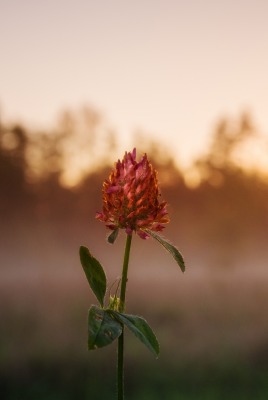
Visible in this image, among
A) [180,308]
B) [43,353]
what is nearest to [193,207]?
[180,308]

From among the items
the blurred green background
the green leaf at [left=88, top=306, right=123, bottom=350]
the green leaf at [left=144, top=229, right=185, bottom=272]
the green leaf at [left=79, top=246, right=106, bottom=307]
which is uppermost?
the blurred green background

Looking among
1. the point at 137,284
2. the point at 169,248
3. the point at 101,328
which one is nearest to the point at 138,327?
the point at 101,328

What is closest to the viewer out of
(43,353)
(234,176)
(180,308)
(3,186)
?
(43,353)

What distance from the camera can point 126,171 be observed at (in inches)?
64.4

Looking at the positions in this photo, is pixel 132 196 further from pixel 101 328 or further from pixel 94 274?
pixel 101 328

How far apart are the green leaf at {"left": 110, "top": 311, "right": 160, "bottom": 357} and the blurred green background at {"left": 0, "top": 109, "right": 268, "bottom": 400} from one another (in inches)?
18.9

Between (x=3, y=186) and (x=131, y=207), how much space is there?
167 ft

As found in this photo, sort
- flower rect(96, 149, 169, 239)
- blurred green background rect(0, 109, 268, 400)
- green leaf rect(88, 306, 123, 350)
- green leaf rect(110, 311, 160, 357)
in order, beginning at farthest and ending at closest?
1. blurred green background rect(0, 109, 268, 400)
2. flower rect(96, 149, 169, 239)
3. green leaf rect(110, 311, 160, 357)
4. green leaf rect(88, 306, 123, 350)

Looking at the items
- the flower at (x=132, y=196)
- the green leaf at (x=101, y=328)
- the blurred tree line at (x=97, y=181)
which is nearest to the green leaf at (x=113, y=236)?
the flower at (x=132, y=196)

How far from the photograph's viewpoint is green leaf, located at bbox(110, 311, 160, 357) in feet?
4.91

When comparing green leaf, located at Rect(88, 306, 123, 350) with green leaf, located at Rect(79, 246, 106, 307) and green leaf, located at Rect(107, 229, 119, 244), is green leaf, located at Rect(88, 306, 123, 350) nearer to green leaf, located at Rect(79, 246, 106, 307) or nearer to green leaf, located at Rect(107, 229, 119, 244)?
green leaf, located at Rect(79, 246, 106, 307)

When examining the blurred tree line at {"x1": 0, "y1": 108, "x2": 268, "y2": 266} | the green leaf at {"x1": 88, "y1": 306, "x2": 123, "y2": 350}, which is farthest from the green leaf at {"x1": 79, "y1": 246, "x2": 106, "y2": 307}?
the blurred tree line at {"x1": 0, "y1": 108, "x2": 268, "y2": 266}

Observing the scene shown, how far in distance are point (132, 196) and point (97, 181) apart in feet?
157

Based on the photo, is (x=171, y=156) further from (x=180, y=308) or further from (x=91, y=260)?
(x=91, y=260)
